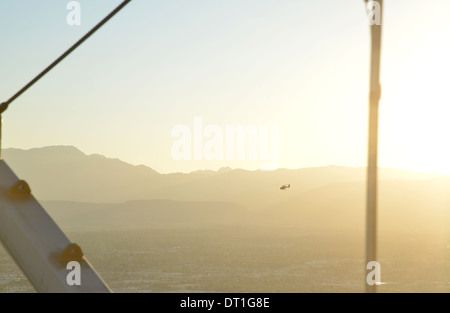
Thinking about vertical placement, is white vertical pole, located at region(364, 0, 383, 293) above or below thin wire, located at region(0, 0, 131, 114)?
below

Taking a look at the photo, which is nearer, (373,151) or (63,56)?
(373,151)

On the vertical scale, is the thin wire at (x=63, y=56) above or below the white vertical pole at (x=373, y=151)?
above

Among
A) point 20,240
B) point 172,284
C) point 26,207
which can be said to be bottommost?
point 172,284

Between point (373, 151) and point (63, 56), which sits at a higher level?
point (63, 56)

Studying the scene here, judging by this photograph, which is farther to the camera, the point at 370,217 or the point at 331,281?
the point at 331,281

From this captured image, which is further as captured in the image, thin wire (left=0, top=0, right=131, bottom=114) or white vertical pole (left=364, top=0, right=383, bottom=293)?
thin wire (left=0, top=0, right=131, bottom=114)

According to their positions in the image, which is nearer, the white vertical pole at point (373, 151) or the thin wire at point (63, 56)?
the white vertical pole at point (373, 151)
